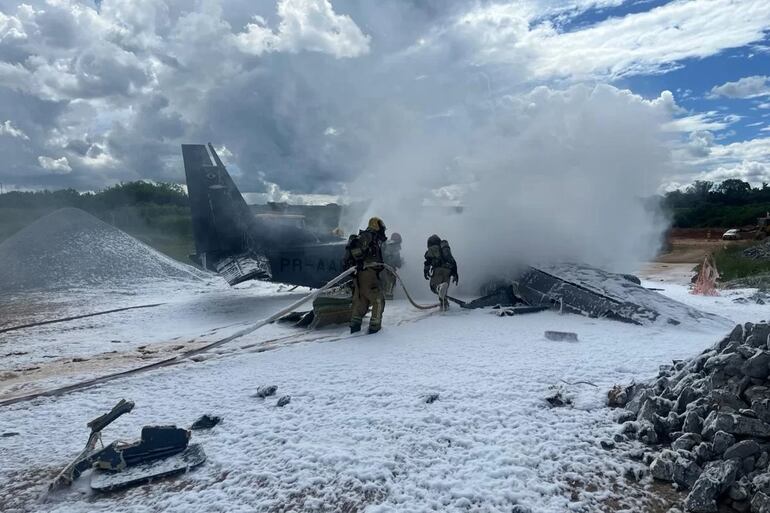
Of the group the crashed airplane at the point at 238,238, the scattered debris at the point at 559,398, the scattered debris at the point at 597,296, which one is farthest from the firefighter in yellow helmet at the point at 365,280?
the crashed airplane at the point at 238,238

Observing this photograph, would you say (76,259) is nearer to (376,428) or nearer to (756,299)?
(376,428)

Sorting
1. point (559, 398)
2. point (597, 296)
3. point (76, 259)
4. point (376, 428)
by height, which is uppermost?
point (76, 259)

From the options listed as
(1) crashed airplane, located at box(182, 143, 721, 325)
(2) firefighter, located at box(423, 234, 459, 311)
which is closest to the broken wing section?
(1) crashed airplane, located at box(182, 143, 721, 325)

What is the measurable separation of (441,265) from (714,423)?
8529mm

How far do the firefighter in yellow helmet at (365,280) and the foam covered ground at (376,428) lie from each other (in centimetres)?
150

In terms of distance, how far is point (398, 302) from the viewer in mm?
14891

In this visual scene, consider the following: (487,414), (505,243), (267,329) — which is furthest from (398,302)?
(487,414)

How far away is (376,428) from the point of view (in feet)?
17.1

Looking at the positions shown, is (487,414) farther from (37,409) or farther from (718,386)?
(37,409)

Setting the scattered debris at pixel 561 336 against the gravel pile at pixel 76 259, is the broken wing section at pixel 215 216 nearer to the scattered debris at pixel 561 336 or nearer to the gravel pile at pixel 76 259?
the gravel pile at pixel 76 259

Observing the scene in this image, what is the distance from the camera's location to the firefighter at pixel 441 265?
12.5 m

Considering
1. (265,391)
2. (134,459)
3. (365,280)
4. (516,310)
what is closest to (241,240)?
(365,280)

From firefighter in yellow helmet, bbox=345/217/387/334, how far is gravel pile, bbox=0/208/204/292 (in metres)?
14.5

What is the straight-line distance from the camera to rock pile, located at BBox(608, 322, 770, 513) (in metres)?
3.81
